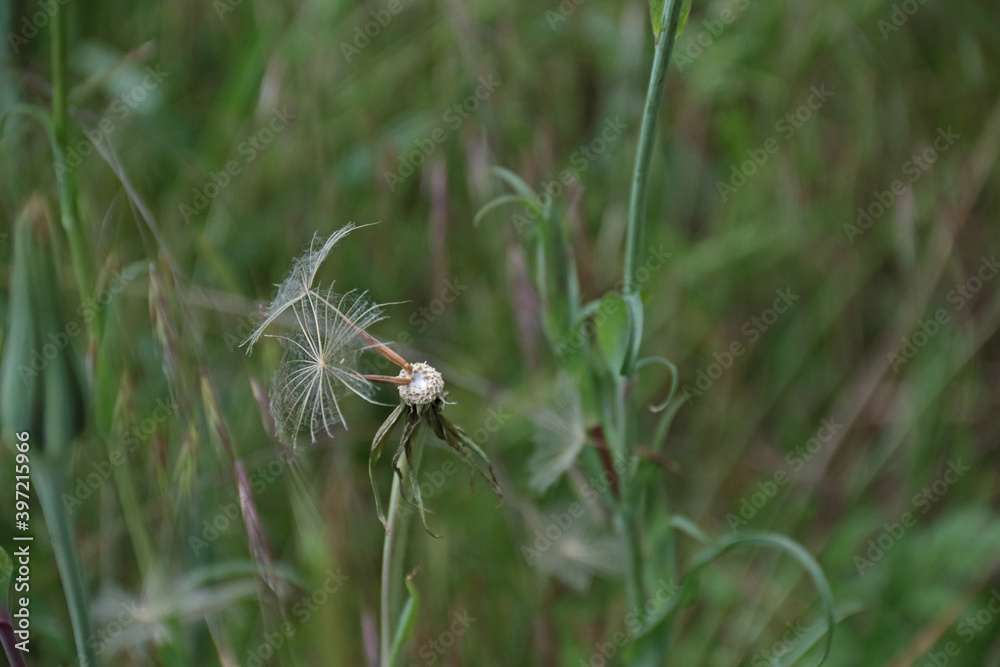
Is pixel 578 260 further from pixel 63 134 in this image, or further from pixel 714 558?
pixel 63 134

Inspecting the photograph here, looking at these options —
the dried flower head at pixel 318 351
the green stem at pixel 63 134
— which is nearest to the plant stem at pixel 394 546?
the dried flower head at pixel 318 351

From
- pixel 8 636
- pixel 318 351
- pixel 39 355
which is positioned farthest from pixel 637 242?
pixel 8 636

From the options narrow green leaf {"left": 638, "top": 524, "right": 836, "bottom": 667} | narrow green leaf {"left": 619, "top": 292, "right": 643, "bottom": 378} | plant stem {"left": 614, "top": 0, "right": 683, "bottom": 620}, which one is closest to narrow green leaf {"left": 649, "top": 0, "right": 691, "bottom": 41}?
plant stem {"left": 614, "top": 0, "right": 683, "bottom": 620}

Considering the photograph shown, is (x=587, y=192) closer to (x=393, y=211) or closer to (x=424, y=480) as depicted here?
(x=393, y=211)

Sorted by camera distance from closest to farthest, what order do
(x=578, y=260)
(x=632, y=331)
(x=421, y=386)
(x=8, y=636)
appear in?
1. (x=421, y=386)
2. (x=8, y=636)
3. (x=632, y=331)
4. (x=578, y=260)

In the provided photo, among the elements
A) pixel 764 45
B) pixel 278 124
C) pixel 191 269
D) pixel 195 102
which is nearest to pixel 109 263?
pixel 191 269

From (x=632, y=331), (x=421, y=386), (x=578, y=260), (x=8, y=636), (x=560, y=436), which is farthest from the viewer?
(x=578, y=260)

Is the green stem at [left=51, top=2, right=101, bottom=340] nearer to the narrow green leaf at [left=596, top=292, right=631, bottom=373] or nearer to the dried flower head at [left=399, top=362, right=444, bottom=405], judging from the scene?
the dried flower head at [left=399, top=362, right=444, bottom=405]

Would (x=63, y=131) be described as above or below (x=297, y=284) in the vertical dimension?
above

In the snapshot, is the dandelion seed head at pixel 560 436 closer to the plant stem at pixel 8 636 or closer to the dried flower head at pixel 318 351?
the dried flower head at pixel 318 351
